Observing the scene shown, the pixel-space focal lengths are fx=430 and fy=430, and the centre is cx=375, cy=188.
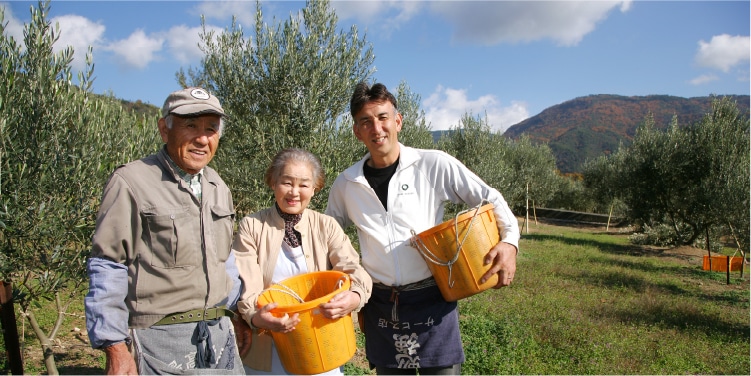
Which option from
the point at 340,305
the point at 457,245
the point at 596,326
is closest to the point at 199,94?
the point at 340,305

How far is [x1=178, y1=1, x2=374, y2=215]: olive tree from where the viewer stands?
6605mm

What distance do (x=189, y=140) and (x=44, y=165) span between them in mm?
3418

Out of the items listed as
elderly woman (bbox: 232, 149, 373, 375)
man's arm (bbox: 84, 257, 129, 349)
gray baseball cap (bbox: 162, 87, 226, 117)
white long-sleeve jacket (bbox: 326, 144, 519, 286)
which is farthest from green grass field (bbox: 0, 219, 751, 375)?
gray baseball cap (bbox: 162, 87, 226, 117)

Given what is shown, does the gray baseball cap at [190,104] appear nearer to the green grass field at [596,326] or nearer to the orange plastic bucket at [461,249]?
the orange plastic bucket at [461,249]

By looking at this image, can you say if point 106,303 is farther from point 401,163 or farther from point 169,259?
point 401,163

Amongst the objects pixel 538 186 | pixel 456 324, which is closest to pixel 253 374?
pixel 456 324

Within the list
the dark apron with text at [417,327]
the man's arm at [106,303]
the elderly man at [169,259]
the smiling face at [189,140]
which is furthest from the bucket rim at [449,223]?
the man's arm at [106,303]

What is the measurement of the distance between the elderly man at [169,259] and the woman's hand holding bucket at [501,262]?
5.36 ft

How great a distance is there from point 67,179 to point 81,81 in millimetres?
1202

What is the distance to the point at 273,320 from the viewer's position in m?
2.32

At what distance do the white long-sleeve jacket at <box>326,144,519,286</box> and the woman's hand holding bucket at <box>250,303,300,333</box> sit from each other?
0.82 m

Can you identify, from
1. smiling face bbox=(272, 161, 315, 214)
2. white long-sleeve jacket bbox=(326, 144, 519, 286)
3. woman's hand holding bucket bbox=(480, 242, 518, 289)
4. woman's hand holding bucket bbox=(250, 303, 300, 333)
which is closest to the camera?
woman's hand holding bucket bbox=(250, 303, 300, 333)

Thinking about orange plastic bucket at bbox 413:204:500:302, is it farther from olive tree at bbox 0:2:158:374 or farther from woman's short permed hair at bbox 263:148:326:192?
olive tree at bbox 0:2:158:374

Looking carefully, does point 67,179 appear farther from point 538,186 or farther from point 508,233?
point 538,186
